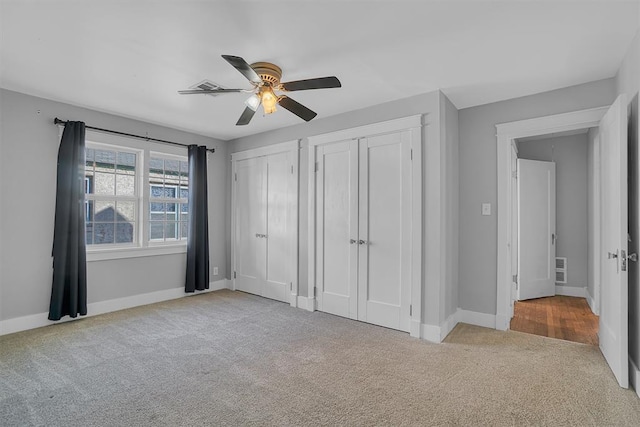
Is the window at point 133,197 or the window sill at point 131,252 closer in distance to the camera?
the window sill at point 131,252

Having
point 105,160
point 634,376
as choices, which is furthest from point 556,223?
point 105,160

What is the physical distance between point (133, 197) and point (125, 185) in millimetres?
183

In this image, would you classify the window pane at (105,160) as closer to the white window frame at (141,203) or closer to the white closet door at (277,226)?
the white window frame at (141,203)

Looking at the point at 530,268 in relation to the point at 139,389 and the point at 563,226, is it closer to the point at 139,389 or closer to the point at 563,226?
the point at 563,226

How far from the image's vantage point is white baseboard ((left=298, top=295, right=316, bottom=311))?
417 cm

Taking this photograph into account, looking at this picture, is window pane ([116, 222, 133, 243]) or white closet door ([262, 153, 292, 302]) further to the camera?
white closet door ([262, 153, 292, 302])

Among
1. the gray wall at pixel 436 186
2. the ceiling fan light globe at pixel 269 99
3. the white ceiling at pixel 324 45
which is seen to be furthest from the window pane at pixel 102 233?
the gray wall at pixel 436 186

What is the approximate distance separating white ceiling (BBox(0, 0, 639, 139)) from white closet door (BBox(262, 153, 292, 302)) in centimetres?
135

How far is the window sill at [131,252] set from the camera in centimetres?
391

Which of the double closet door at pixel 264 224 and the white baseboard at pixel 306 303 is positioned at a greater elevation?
the double closet door at pixel 264 224

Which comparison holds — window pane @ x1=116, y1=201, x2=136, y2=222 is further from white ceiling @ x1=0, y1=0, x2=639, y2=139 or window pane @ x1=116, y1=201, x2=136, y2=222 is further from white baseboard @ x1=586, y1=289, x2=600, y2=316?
white baseboard @ x1=586, y1=289, x2=600, y2=316

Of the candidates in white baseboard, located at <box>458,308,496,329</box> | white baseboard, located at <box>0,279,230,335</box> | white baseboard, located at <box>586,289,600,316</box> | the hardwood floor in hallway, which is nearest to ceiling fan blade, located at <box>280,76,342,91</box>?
white baseboard, located at <box>458,308,496,329</box>

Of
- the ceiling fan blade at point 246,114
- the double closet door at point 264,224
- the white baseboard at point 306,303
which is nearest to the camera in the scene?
the ceiling fan blade at point 246,114

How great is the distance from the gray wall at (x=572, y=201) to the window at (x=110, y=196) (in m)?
6.11
